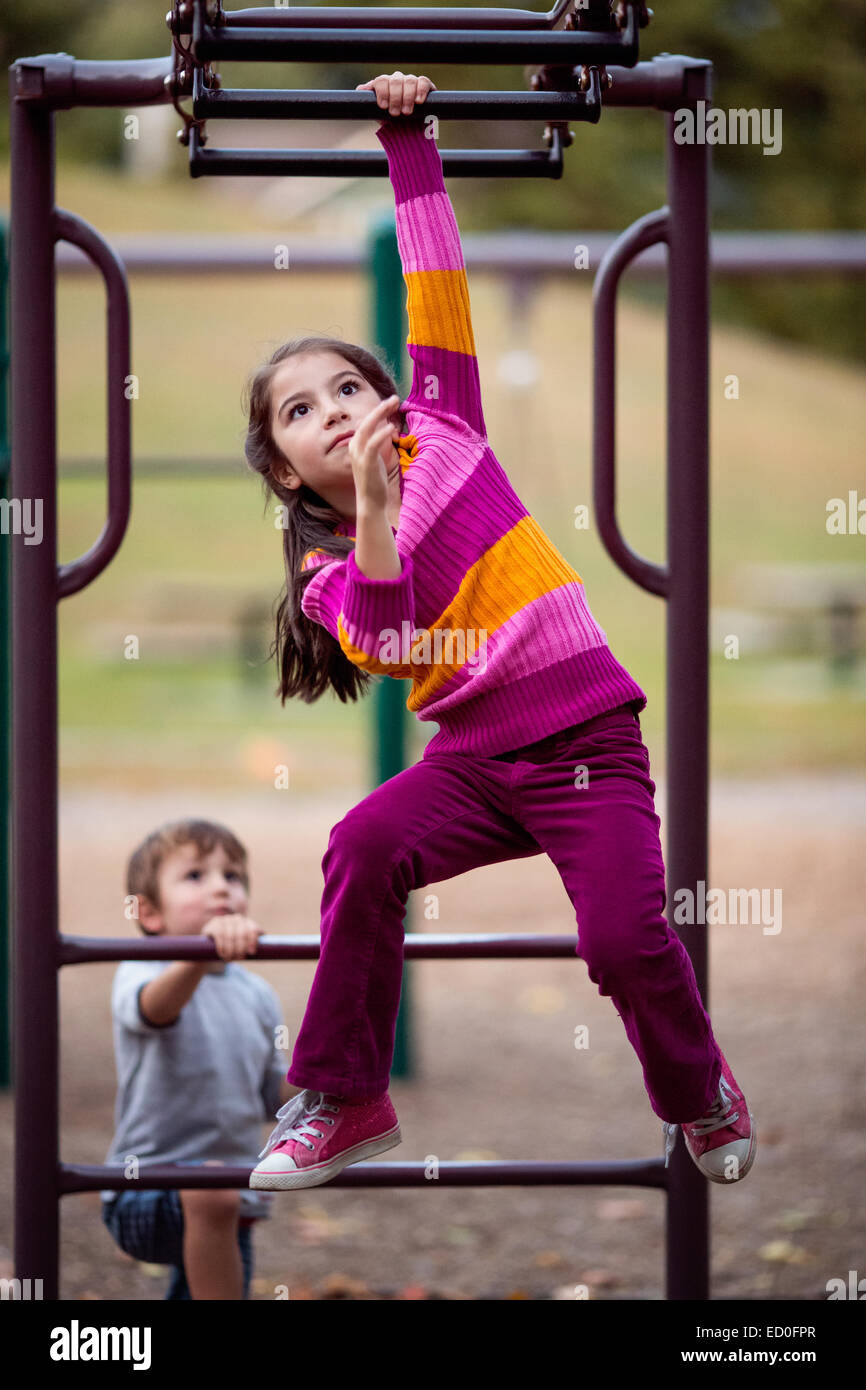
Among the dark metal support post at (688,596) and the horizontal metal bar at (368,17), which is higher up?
the horizontal metal bar at (368,17)

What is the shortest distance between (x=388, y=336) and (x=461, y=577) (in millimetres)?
1987

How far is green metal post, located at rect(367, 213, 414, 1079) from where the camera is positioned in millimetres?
3516

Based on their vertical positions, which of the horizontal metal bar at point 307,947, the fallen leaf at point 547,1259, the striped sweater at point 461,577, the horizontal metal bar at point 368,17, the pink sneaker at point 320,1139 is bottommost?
the fallen leaf at point 547,1259

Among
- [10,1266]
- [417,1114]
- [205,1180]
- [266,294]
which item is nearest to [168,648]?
[266,294]

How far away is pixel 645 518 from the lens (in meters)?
14.6

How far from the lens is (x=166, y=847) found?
2287 millimetres

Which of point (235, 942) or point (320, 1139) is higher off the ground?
point (235, 942)

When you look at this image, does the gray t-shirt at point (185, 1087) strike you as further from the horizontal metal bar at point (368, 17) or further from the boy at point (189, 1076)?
the horizontal metal bar at point (368, 17)

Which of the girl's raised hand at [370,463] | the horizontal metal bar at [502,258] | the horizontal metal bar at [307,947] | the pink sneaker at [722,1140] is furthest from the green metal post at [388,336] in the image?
the girl's raised hand at [370,463]

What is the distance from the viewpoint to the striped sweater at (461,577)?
170 cm

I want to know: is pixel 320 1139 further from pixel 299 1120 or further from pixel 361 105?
pixel 361 105

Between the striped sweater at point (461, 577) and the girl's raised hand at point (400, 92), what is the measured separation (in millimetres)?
39

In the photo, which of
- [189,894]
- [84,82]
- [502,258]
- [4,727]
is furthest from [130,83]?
[502,258]

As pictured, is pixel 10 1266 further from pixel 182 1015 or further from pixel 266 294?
pixel 266 294
